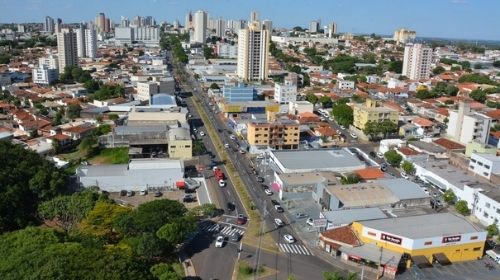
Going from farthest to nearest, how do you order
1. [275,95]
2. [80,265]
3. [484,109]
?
[275,95] < [484,109] < [80,265]

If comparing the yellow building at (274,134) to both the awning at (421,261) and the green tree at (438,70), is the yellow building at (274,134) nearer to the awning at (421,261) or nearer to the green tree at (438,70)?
the awning at (421,261)

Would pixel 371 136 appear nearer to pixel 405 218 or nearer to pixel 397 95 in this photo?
pixel 405 218

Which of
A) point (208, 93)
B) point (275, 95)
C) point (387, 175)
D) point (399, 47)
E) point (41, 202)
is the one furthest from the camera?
point (399, 47)

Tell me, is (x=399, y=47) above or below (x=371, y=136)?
above

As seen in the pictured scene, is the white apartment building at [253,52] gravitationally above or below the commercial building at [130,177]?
above

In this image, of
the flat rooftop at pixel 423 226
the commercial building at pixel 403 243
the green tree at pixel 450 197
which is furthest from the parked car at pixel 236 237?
the green tree at pixel 450 197

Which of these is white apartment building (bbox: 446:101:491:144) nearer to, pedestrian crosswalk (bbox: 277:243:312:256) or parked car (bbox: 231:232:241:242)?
pedestrian crosswalk (bbox: 277:243:312:256)

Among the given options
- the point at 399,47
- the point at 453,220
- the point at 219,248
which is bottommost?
the point at 219,248

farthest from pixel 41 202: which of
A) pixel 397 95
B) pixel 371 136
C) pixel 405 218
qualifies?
pixel 397 95
